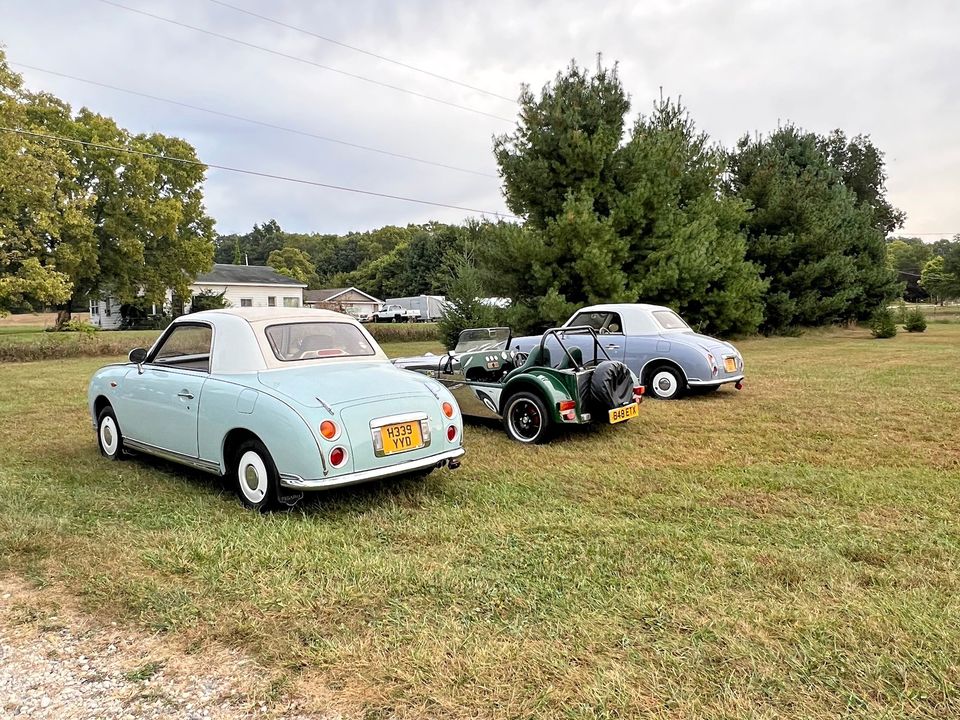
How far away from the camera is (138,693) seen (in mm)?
2215

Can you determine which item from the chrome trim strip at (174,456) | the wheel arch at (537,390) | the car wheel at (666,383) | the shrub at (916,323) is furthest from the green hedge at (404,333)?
the chrome trim strip at (174,456)

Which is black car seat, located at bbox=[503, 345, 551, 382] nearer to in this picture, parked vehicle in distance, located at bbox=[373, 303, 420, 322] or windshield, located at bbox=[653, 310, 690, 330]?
windshield, located at bbox=[653, 310, 690, 330]

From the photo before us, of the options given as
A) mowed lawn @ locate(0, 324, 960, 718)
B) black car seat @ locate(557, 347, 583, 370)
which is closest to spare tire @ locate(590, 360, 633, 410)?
black car seat @ locate(557, 347, 583, 370)

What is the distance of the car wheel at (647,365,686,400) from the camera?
9.00 metres

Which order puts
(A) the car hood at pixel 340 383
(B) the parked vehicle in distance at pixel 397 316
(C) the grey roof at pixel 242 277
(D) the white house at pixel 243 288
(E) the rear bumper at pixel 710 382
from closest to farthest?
(A) the car hood at pixel 340 383 → (E) the rear bumper at pixel 710 382 → (D) the white house at pixel 243 288 → (C) the grey roof at pixel 242 277 → (B) the parked vehicle in distance at pixel 397 316

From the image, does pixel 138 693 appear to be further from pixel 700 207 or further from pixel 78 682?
pixel 700 207

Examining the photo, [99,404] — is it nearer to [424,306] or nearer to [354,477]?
[354,477]

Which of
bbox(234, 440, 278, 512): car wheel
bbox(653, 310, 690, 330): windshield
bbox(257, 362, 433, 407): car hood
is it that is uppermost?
bbox(653, 310, 690, 330): windshield

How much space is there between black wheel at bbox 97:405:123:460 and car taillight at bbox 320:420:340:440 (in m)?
2.81

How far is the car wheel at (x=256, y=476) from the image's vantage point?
158 inches

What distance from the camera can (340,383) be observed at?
4.17 meters

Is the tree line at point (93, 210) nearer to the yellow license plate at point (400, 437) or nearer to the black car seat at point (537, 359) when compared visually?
the black car seat at point (537, 359)

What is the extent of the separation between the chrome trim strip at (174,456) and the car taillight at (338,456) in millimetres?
1105

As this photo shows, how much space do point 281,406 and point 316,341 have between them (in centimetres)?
105
